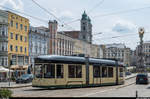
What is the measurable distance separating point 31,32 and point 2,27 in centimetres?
1196

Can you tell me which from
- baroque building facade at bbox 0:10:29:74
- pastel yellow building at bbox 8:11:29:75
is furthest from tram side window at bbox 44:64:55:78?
pastel yellow building at bbox 8:11:29:75

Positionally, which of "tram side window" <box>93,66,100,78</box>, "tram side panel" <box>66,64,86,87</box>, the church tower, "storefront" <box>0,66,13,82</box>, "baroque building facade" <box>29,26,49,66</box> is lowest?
"storefront" <box>0,66,13,82</box>

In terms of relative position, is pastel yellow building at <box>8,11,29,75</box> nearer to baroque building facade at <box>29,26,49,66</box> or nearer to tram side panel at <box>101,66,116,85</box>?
baroque building facade at <box>29,26,49,66</box>

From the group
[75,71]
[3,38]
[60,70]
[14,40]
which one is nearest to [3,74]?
[3,38]

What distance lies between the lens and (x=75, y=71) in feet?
81.8

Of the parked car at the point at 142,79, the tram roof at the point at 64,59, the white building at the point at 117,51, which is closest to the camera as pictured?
the tram roof at the point at 64,59

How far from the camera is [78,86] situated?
2511 cm

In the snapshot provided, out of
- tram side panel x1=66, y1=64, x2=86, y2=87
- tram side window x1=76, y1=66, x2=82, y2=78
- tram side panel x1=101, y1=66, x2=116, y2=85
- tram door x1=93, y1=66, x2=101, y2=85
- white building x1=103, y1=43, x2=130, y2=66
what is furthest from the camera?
white building x1=103, y1=43, x2=130, y2=66

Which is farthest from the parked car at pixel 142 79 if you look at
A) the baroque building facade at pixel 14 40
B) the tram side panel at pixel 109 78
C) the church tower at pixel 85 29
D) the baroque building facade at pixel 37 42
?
the church tower at pixel 85 29

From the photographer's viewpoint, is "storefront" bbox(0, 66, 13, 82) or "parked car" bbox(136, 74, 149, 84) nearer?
"parked car" bbox(136, 74, 149, 84)

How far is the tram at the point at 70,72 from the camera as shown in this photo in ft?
75.8

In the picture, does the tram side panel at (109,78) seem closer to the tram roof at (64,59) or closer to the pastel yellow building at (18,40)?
the tram roof at (64,59)

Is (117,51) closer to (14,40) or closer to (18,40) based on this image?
(18,40)

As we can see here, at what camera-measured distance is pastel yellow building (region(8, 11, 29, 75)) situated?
2199 inches
